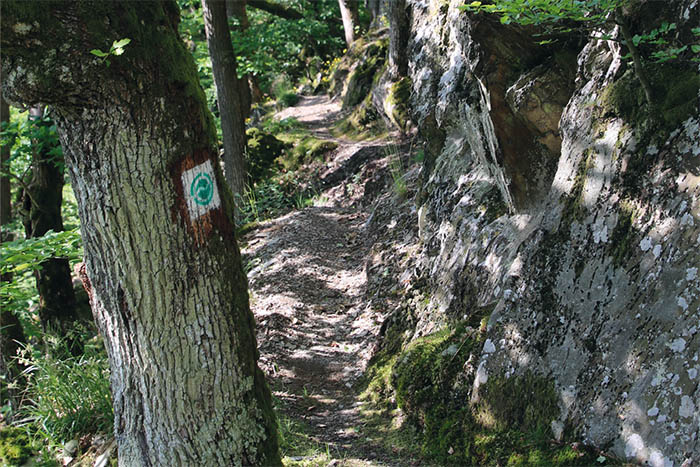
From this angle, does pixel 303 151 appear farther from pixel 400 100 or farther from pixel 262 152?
pixel 400 100

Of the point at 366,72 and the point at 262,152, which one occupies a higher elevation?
the point at 366,72

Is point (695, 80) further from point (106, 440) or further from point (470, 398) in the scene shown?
point (106, 440)

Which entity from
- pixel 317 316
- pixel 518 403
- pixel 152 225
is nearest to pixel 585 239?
pixel 518 403

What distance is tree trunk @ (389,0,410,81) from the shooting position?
30.5ft

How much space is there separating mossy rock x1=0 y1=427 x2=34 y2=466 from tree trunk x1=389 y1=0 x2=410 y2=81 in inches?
314

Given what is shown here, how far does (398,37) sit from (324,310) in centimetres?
575

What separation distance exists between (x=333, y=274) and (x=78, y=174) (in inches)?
203

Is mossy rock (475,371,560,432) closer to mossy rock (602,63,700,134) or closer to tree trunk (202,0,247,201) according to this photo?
mossy rock (602,63,700,134)

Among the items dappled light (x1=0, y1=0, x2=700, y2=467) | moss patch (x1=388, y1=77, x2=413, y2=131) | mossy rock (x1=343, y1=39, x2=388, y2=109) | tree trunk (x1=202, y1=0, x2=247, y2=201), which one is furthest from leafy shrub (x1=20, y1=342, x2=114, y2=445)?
mossy rock (x1=343, y1=39, x2=388, y2=109)

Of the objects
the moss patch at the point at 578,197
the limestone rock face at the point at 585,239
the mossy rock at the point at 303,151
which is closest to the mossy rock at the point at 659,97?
the limestone rock face at the point at 585,239

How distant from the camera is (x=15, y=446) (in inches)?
167

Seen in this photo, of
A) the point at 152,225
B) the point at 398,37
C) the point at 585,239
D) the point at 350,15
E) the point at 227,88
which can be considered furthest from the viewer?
the point at 350,15

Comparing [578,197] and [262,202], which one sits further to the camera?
[262,202]

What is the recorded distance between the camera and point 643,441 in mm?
2514
